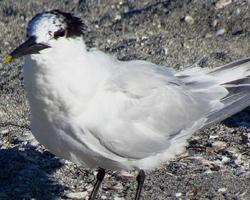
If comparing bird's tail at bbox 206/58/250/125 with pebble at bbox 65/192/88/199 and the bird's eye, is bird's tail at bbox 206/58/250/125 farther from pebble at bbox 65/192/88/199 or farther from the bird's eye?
the bird's eye

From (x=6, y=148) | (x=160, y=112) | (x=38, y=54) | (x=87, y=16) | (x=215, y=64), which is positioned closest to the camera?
(x=38, y=54)

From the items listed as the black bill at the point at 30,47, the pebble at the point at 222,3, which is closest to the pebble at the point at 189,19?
the pebble at the point at 222,3

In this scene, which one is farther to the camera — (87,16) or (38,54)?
(87,16)

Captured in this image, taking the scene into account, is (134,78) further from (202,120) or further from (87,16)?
(87,16)

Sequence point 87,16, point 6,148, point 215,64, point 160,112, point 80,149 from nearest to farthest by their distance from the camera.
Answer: point 80,149, point 160,112, point 6,148, point 215,64, point 87,16

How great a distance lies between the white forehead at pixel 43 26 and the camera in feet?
13.7

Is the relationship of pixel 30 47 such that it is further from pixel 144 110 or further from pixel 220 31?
pixel 220 31

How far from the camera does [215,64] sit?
20.7 feet

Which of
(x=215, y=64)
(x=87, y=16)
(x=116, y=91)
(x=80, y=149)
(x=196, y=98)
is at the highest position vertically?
(x=87, y=16)

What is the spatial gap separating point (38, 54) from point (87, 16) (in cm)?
349

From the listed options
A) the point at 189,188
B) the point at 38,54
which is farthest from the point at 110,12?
the point at 38,54

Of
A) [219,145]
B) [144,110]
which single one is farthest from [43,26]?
[219,145]

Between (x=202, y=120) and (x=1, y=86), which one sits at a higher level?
(x=1, y=86)

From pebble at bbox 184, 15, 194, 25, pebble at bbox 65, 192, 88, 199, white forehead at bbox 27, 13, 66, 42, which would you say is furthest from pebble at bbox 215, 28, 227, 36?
white forehead at bbox 27, 13, 66, 42
